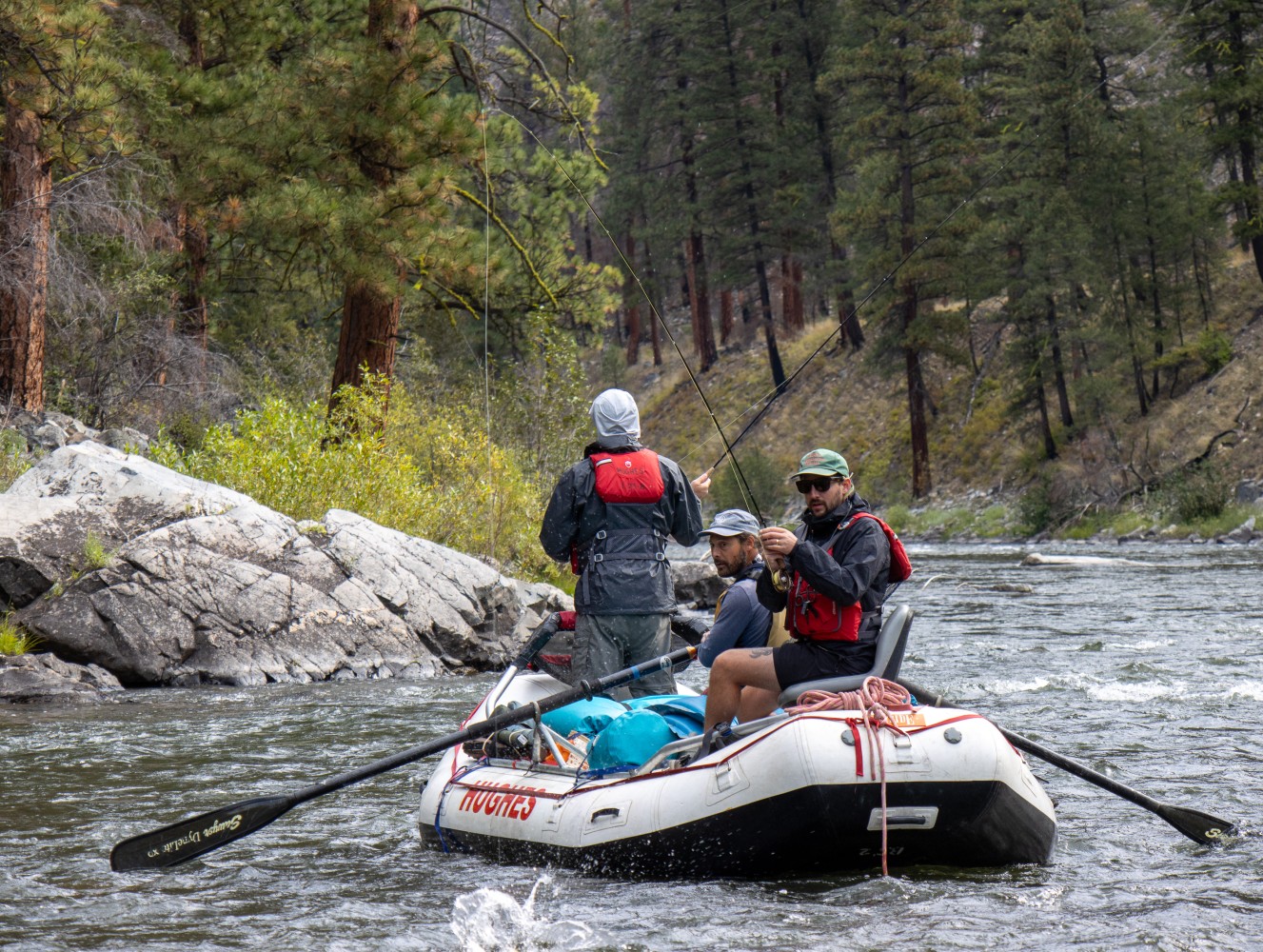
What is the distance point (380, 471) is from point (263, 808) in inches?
319

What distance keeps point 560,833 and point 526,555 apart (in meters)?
10.7

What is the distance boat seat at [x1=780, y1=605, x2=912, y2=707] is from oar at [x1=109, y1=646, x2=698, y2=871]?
0.96m

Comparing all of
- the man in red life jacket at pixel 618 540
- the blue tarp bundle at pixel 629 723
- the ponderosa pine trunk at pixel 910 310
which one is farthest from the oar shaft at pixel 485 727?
the ponderosa pine trunk at pixel 910 310

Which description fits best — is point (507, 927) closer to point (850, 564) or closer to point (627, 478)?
point (850, 564)

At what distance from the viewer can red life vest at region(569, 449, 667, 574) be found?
6.79 meters

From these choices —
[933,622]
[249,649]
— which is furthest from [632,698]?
[933,622]

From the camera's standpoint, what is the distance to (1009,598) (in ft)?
57.9

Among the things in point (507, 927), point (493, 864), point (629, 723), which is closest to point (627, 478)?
point (629, 723)

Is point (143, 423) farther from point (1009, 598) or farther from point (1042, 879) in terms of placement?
point (1042, 879)

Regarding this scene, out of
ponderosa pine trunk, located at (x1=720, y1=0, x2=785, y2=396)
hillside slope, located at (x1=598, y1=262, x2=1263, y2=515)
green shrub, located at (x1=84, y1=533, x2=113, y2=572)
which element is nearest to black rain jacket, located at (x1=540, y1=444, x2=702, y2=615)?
green shrub, located at (x1=84, y1=533, x2=113, y2=572)

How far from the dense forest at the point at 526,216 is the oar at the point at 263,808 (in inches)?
Answer: 74.7

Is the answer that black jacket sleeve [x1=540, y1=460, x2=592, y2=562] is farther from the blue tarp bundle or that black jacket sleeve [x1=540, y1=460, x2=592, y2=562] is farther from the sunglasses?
the sunglasses

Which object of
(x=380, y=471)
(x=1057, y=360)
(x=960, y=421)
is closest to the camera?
(x=380, y=471)

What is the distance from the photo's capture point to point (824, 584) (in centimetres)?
545
